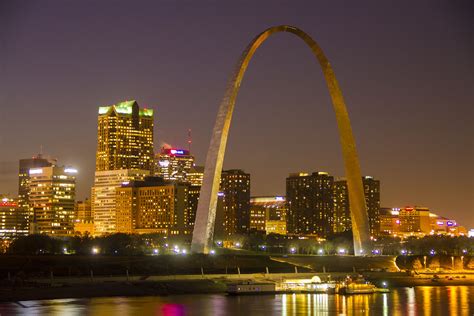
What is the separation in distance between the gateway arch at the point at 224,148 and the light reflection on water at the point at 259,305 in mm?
12489

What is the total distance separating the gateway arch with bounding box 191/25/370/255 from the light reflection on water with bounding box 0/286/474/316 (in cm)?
1249

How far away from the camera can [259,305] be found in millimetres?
55500

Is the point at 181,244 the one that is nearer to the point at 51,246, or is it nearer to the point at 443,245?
the point at 51,246

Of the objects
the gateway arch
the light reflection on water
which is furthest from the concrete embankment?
the gateway arch

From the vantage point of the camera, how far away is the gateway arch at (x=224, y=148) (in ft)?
240

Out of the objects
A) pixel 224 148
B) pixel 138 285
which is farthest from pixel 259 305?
pixel 224 148

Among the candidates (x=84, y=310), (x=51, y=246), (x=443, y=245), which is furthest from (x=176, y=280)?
(x=443, y=245)

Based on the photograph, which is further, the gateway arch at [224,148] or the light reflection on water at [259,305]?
the gateway arch at [224,148]

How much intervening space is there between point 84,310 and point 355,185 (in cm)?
3772

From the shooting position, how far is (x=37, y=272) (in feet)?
226

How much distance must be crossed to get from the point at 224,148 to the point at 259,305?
22103 millimetres

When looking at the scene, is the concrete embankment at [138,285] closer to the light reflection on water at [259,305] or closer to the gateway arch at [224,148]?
the light reflection on water at [259,305]

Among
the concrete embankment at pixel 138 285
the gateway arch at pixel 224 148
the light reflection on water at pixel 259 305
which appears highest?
the gateway arch at pixel 224 148

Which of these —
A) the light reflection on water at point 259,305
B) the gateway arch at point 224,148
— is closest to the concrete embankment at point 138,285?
the light reflection on water at point 259,305
